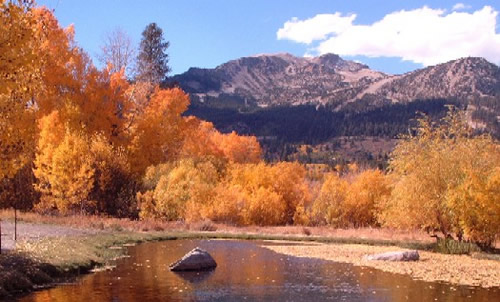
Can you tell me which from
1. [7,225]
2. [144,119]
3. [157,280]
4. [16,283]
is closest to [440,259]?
[157,280]

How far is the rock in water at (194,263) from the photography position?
30281 millimetres

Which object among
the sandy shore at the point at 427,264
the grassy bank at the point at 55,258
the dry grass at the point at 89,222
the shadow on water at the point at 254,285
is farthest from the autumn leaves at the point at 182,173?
the shadow on water at the point at 254,285

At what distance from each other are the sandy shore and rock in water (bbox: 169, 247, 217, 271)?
9.85 m

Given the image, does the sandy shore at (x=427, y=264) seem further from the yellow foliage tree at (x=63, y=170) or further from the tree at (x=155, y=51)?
the tree at (x=155, y=51)

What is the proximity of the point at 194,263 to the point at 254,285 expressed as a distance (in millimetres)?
5283

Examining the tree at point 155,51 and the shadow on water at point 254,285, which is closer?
the shadow on water at point 254,285

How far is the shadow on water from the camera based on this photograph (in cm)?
2303

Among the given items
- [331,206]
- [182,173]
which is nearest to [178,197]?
[182,173]

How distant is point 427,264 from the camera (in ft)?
115

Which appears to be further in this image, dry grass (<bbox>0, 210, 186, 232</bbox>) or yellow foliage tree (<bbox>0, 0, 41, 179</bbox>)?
dry grass (<bbox>0, 210, 186, 232</bbox>)

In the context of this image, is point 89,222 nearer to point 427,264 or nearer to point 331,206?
point 427,264

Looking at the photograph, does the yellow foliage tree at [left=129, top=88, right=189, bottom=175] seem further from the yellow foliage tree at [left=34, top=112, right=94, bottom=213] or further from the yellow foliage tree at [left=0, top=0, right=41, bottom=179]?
the yellow foliage tree at [left=0, top=0, right=41, bottom=179]

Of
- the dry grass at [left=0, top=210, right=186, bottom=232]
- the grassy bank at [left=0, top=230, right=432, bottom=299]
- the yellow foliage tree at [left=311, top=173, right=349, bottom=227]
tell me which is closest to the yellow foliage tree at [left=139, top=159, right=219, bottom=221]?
the dry grass at [left=0, top=210, right=186, bottom=232]

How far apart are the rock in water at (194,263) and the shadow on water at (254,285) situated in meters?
0.70
